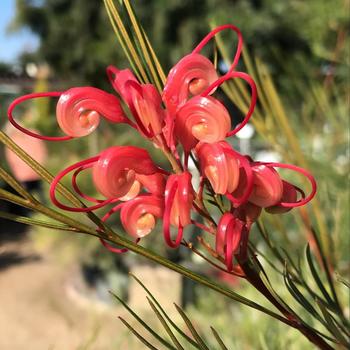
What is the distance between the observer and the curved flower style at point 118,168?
21 cm

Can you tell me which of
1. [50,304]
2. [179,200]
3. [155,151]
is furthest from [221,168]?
[50,304]

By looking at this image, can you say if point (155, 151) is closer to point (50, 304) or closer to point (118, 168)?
point (50, 304)

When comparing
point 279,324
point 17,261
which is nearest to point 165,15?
point 17,261

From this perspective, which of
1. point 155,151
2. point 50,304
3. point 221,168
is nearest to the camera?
point 221,168

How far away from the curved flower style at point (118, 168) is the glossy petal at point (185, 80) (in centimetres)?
3

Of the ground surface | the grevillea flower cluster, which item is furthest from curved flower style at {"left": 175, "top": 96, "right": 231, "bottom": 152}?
the ground surface

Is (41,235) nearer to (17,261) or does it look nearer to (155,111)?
(17,261)

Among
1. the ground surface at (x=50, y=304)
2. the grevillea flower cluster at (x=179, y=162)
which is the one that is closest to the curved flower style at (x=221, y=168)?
the grevillea flower cluster at (x=179, y=162)

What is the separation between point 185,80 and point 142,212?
0.22 feet

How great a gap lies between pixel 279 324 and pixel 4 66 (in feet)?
19.7

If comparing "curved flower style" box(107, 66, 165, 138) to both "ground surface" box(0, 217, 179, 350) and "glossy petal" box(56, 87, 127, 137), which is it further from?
"ground surface" box(0, 217, 179, 350)

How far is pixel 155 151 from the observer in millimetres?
1891

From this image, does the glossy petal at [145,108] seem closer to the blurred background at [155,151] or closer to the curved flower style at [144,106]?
the curved flower style at [144,106]

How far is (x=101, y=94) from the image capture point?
0.22 meters
